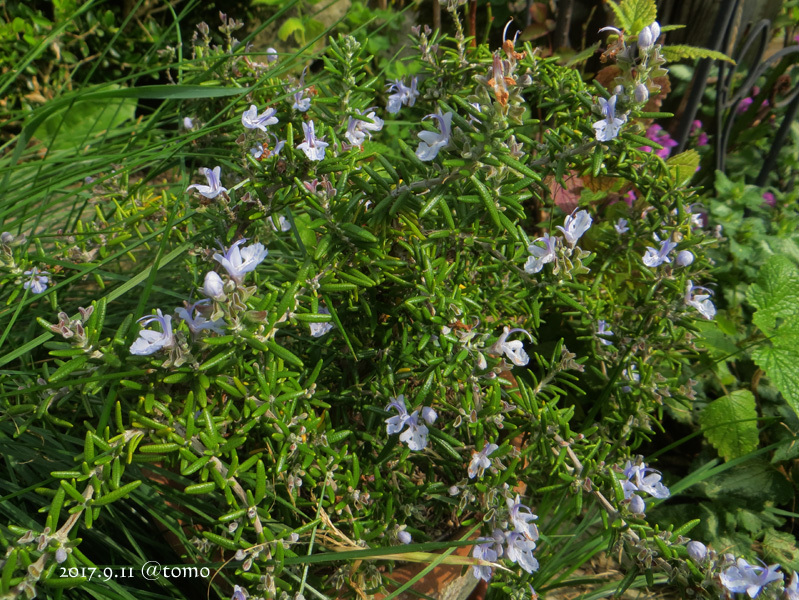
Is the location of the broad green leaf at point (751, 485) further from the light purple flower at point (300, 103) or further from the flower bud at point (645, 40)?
the light purple flower at point (300, 103)

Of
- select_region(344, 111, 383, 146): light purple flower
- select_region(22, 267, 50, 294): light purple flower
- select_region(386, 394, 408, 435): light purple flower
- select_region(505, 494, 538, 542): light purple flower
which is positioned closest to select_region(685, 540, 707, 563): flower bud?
select_region(505, 494, 538, 542): light purple flower

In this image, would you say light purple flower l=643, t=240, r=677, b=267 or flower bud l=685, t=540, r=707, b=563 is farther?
light purple flower l=643, t=240, r=677, b=267

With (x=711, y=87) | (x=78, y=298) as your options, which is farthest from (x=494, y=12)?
(x=78, y=298)

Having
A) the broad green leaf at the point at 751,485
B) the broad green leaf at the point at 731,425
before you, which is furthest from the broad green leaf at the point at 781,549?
the broad green leaf at the point at 731,425

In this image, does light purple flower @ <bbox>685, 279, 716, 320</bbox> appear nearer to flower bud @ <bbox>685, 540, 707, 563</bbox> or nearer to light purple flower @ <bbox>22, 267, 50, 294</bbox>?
flower bud @ <bbox>685, 540, 707, 563</bbox>

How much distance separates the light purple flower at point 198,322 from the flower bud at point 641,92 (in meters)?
0.69

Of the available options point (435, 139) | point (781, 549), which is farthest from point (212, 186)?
point (781, 549)

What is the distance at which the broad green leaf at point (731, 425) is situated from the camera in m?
1.46

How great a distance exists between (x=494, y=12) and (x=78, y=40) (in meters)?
1.98

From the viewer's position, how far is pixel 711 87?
258 cm

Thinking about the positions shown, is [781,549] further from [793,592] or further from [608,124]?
[608,124]

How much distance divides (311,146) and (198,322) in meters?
0.37

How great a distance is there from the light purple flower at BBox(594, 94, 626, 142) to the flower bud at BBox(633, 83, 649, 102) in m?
0.04

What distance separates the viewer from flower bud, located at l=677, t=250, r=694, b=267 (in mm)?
1144
